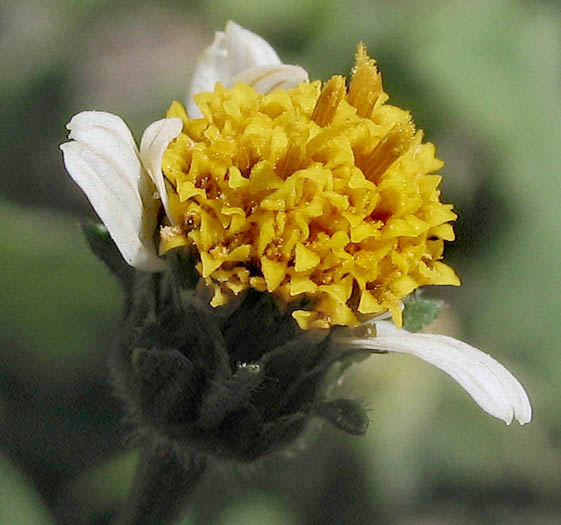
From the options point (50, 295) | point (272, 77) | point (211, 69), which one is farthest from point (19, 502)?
point (272, 77)

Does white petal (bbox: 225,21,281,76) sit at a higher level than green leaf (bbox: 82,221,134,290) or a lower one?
higher

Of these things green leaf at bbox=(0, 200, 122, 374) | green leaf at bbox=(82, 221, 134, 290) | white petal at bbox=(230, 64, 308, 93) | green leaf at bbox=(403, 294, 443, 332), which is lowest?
green leaf at bbox=(0, 200, 122, 374)

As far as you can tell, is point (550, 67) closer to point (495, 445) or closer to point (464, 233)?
point (464, 233)

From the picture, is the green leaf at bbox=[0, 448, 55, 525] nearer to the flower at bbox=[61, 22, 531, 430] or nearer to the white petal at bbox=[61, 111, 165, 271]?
the flower at bbox=[61, 22, 531, 430]

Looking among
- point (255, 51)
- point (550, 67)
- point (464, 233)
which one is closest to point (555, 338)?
point (464, 233)

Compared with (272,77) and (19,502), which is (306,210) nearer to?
(272,77)

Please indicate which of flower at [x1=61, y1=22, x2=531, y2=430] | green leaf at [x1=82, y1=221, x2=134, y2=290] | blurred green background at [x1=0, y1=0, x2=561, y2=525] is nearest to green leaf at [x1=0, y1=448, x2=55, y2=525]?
blurred green background at [x1=0, y1=0, x2=561, y2=525]
